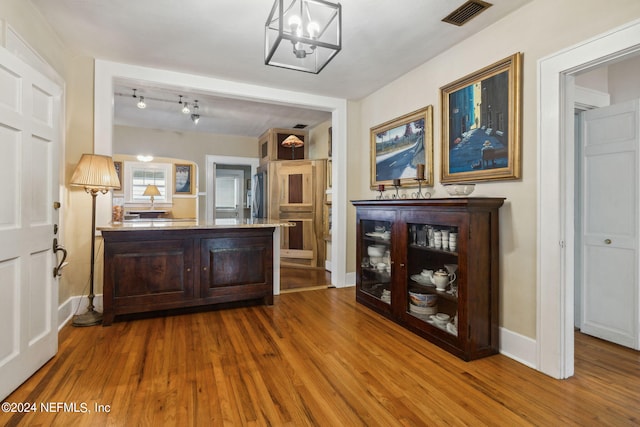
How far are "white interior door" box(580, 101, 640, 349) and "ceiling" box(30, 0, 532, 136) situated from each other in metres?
1.28

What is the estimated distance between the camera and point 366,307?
3.45m

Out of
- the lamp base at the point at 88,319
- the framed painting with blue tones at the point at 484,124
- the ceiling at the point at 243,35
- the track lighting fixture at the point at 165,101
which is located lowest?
the lamp base at the point at 88,319

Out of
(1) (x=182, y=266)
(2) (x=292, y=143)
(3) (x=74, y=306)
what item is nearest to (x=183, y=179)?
(2) (x=292, y=143)

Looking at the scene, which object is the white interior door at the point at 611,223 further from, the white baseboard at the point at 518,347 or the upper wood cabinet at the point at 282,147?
the upper wood cabinet at the point at 282,147

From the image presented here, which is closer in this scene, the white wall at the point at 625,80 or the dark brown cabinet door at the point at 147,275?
the white wall at the point at 625,80

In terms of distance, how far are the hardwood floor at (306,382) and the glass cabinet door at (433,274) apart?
0.25 meters

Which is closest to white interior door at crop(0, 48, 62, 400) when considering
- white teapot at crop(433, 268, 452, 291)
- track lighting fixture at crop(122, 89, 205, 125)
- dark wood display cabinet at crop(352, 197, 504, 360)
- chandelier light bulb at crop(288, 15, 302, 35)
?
chandelier light bulb at crop(288, 15, 302, 35)

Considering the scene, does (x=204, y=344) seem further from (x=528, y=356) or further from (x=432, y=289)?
(x=528, y=356)

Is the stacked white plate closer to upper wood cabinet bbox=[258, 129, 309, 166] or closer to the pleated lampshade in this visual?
the pleated lampshade

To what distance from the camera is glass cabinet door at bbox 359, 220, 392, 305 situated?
3289 mm

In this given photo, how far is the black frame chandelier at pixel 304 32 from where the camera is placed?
1.67m

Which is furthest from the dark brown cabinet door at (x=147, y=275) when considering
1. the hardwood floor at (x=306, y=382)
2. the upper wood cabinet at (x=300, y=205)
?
the upper wood cabinet at (x=300, y=205)

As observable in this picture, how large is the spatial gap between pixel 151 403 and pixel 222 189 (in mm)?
7730

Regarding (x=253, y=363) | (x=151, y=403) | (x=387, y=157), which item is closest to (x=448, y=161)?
(x=387, y=157)
